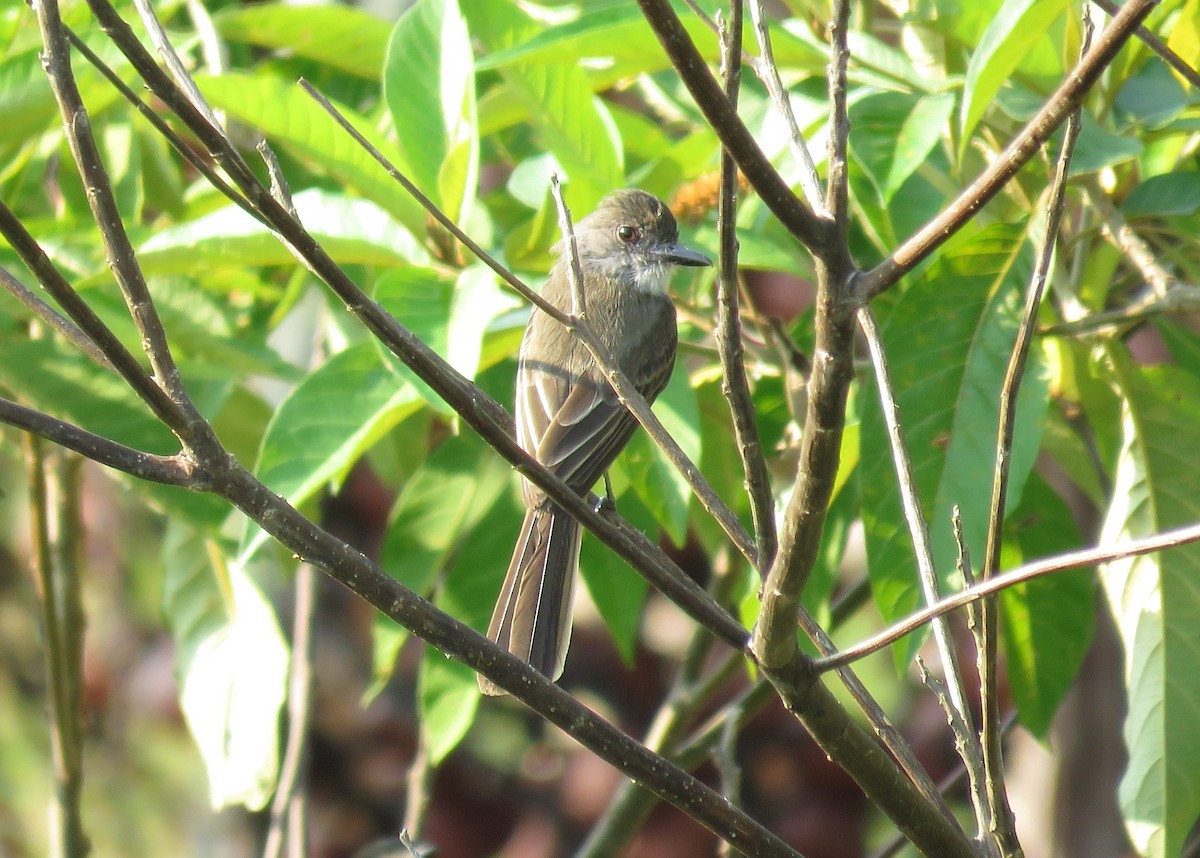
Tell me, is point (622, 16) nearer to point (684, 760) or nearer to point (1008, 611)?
point (1008, 611)

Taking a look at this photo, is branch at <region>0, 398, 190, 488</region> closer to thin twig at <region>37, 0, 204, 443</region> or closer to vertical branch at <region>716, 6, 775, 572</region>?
thin twig at <region>37, 0, 204, 443</region>

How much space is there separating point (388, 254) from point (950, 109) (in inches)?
50.5

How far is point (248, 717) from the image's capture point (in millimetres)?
3422

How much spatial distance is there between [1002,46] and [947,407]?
73 centimetres

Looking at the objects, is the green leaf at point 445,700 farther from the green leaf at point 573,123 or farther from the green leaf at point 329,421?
the green leaf at point 573,123

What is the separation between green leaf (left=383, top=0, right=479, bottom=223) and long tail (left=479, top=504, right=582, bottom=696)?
851mm

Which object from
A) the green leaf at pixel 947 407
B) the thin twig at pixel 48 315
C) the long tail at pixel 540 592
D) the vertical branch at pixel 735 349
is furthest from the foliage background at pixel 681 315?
the vertical branch at pixel 735 349

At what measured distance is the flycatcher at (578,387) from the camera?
11.1ft

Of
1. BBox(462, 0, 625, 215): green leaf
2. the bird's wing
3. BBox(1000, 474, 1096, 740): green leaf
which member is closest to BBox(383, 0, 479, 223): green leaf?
BBox(462, 0, 625, 215): green leaf

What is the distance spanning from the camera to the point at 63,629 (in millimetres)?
4129

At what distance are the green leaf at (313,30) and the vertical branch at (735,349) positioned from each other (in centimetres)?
203

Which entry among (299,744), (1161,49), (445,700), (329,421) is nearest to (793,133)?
(1161,49)

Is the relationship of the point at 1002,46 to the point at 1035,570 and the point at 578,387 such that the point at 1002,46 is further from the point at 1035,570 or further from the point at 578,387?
the point at 578,387

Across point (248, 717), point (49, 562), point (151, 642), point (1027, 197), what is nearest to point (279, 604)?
point (49, 562)
